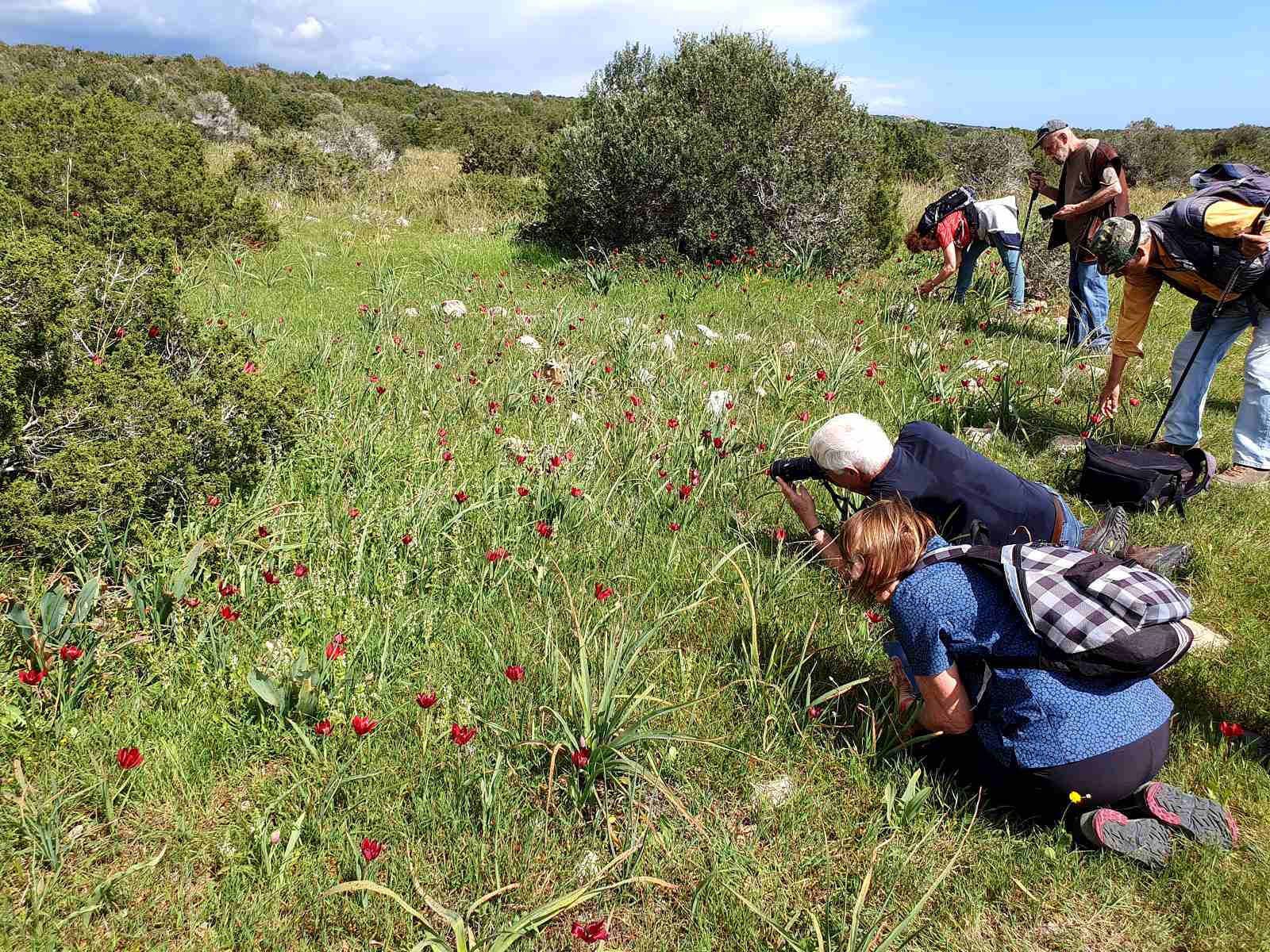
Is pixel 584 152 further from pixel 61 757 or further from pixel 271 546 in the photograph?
pixel 61 757

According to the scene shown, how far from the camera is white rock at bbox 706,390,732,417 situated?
4.25 m

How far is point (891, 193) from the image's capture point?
959 centimetres

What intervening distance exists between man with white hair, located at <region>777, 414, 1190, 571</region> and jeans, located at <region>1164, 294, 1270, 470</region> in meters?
1.61

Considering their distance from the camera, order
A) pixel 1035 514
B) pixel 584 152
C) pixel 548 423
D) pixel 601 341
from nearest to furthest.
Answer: pixel 1035 514 < pixel 548 423 < pixel 601 341 < pixel 584 152

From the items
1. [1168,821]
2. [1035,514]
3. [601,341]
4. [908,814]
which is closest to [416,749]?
[908,814]

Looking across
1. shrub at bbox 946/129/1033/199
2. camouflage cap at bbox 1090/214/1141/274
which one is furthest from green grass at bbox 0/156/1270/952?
shrub at bbox 946/129/1033/199

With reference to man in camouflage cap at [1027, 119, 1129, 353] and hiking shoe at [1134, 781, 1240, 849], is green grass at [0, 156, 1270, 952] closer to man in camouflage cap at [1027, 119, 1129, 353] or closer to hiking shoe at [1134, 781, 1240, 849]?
hiking shoe at [1134, 781, 1240, 849]

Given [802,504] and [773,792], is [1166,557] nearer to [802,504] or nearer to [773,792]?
[802,504]

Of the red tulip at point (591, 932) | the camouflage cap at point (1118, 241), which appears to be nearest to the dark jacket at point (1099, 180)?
the camouflage cap at point (1118, 241)

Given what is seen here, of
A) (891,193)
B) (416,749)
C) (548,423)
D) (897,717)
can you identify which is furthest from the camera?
(891,193)

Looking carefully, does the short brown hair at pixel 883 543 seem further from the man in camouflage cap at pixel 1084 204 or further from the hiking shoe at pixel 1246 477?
the man in camouflage cap at pixel 1084 204

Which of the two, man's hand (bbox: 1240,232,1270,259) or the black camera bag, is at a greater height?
man's hand (bbox: 1240,232,1270,259)

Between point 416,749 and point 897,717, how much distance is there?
148 cm

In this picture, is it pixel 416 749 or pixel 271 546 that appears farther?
pixel 271 546
